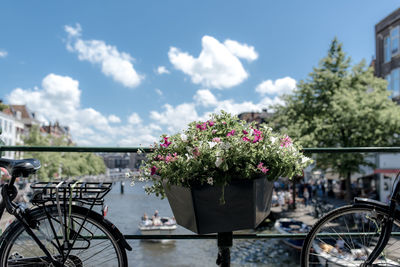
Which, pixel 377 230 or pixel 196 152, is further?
pixel 377 230

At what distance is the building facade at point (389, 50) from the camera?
85.4 feet

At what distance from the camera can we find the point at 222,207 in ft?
5.99

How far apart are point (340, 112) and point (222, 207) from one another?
783 inches

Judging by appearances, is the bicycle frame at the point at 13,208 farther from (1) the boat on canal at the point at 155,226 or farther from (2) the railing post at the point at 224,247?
(1) the boat on canal at the point at 155,226

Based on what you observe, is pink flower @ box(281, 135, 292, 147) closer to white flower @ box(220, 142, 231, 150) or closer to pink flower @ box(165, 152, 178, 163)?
white flower @ box(220, 142, 231, 150)

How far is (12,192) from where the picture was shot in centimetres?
204

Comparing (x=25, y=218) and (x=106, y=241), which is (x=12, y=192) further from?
(x=106, y=241)

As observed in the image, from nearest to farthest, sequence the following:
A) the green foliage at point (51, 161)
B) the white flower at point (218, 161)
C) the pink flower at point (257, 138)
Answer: the white flower at point (218, 161), the pink flower at point (257, 138), the green foliage at point (51, 161)

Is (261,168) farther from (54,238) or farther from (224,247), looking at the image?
(54,238)

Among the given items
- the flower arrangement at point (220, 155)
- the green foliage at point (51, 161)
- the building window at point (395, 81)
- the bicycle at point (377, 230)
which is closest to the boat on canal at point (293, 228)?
the building window at point (395, 81)

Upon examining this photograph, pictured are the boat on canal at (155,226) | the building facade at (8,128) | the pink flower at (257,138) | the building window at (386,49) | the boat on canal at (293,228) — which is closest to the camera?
the pink flower at (257,138)

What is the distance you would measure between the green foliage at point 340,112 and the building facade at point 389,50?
11.9ft

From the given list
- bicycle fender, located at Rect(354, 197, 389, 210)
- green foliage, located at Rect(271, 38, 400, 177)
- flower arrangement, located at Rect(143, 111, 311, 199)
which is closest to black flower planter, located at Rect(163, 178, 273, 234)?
flower arrangement, located at Rect(143, 111, 311, 199)

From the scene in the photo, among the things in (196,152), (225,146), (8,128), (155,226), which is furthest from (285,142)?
(8,128)
